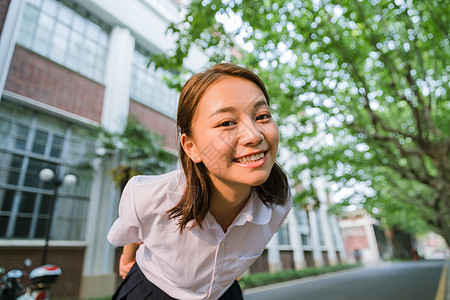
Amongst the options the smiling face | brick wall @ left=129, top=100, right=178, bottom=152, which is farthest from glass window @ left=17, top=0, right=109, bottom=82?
the smiling face

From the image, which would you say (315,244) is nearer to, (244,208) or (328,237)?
(328,237)

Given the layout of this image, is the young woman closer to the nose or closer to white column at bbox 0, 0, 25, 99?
the nose

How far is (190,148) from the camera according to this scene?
1.15 metres

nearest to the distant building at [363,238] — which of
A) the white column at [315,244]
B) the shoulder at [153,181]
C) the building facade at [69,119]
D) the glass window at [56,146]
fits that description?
the white column at [315,244]

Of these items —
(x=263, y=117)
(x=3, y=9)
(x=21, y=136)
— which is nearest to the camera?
(x=263, y=117)

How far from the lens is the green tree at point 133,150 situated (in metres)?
7.89

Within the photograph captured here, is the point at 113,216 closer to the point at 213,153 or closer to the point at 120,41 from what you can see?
the point at 120,41

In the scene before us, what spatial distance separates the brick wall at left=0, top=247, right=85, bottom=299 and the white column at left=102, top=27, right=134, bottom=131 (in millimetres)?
4010

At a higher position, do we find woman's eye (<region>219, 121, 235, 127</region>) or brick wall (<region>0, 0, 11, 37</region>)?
brick wall (<region>0, 0, 11, 37</region>)

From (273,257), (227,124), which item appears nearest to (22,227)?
(227,124)

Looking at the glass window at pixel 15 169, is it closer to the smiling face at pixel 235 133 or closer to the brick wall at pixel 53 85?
the brick wall at pixel 53 85

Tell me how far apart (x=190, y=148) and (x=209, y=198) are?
0.77ft

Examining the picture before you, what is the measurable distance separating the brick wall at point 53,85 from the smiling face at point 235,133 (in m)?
8.69

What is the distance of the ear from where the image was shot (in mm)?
1129
